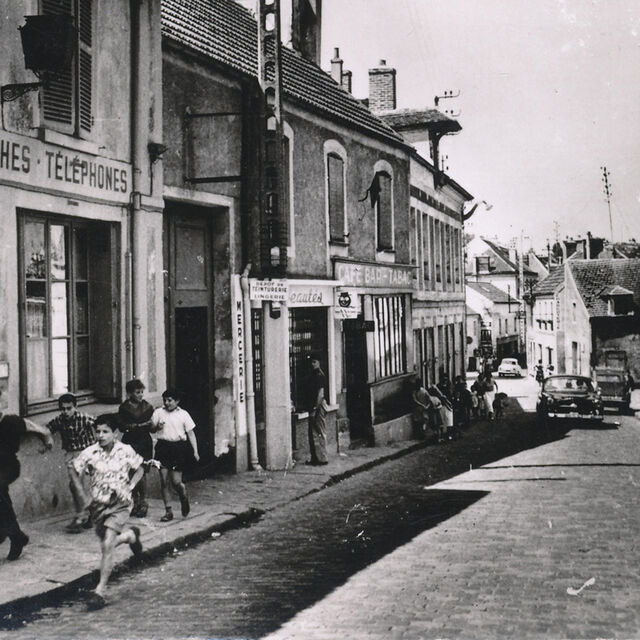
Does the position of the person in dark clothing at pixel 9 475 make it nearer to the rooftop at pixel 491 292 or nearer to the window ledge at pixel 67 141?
the window ledge at pixel 67 141

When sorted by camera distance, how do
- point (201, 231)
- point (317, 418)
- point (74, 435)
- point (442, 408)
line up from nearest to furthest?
point (74, 435) → point (201, 231) → point (317, 418) → point (442, 408)

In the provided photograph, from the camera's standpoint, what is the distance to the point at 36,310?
8547mm

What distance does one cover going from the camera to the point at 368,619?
5.70 metres

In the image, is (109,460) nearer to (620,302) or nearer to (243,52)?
(243,52)

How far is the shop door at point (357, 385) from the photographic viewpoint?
17141 millimetres

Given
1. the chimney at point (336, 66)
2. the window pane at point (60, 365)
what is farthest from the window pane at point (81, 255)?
the chimney at point (336, 66)

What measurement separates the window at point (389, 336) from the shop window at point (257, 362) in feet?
18.4

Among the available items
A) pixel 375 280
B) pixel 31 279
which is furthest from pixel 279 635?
pixel 375 280

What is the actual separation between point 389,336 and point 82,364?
1093 cm

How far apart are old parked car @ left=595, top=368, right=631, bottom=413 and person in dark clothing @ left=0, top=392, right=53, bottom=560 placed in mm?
27598

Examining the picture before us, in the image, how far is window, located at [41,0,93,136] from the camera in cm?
847

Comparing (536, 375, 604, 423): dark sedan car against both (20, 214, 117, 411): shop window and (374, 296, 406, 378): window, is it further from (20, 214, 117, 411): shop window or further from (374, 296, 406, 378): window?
(20, 214, 117, 411): shop window

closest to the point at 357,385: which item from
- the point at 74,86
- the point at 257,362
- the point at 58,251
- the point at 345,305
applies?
the point at 345,305

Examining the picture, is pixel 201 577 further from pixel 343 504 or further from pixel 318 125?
pixel 318 125
